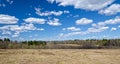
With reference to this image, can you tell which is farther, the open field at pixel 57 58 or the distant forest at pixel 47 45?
the distant forest at pixel 47 45

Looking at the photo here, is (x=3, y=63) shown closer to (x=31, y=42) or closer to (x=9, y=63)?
(x=9, y=63)

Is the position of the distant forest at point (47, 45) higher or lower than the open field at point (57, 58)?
higher

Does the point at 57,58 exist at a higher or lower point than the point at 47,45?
lower

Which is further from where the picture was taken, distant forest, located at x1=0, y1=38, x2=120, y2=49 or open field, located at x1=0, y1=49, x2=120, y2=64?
distant forest, located at x1=0, y1=38, x2=120, y2=49

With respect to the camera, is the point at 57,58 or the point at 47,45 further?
the point at 47,45

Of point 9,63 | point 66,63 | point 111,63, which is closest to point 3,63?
point 9,63

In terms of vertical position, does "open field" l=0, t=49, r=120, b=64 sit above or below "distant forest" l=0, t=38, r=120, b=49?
below

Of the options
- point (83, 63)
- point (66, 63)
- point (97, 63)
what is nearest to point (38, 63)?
point (66, 63)

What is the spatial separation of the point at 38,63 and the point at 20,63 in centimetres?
227

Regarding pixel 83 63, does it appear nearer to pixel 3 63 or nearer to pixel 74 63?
pixel 74 63

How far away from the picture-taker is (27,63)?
2561 cm

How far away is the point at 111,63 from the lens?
26.8 meters

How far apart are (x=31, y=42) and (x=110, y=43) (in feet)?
125

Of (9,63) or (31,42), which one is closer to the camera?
(9,63)
